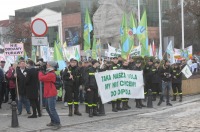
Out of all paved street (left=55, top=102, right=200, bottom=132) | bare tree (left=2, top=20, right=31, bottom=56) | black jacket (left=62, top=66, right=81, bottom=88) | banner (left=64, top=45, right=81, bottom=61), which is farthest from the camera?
bare tree (left=2, top=20, right=31, bottom=56)

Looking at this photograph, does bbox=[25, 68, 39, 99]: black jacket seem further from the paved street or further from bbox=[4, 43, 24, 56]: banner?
the paved street

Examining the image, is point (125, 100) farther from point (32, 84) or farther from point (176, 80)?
point (176, 80)

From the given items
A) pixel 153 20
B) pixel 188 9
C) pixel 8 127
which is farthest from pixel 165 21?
pixel 8 127

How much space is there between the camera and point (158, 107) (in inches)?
633

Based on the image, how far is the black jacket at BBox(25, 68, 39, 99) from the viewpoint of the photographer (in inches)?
520

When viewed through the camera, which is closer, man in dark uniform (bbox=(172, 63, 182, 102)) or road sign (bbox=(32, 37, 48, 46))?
road sign (bbox=(32, 37, 48, 46))

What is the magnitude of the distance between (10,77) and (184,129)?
8.58 meters

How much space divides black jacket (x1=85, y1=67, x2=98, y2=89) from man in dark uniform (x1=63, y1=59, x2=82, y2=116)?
44cm

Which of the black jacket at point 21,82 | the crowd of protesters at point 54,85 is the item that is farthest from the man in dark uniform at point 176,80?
the black jacket at point 21,82

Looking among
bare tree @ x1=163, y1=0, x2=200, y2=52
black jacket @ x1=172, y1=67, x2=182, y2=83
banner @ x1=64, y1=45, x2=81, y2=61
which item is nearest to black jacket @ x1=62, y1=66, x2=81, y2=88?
black jacket @ x1=172, y1=67, x2=182, y2=83

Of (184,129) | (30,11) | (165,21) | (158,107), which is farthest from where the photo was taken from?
(30,11)

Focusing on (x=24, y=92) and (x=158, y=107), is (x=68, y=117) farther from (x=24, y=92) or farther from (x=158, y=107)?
(x=158, y=107)

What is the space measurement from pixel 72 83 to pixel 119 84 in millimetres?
2230

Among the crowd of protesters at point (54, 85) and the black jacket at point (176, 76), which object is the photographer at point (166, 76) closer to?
the black jacket at point (176, 76)
